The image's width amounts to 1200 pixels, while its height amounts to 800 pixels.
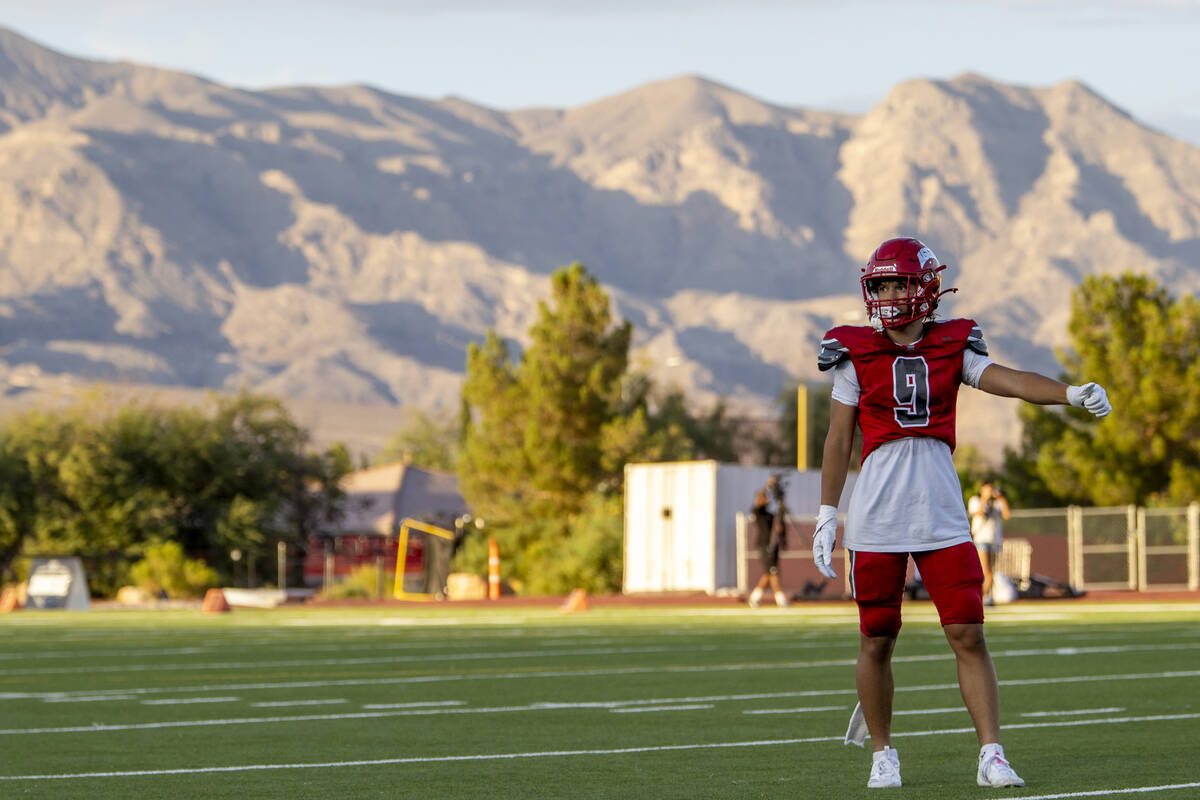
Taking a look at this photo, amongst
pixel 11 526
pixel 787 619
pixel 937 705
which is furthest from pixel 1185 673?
pixel 11 526

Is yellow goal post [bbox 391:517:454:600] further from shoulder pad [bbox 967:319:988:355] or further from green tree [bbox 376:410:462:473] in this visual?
green tree [bbox 376:410:462:473]

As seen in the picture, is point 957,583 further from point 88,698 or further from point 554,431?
point 554,431

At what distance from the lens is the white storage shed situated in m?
42.4

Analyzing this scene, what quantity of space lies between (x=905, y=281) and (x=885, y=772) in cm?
203

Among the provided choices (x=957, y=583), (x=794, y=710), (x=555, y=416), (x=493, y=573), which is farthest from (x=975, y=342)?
(x=555, y=416)

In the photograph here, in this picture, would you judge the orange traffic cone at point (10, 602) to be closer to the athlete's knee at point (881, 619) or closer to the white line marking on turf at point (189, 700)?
the white line marking on turf at point (189, 700)

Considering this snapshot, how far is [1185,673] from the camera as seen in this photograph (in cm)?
1498

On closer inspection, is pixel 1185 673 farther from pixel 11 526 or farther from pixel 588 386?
pixel 11 526

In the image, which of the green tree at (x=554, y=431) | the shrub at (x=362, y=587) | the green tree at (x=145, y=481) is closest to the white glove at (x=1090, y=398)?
the green tree at (x=554, y=431)

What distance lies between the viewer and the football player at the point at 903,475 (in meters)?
7.91

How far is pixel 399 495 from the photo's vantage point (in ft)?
334

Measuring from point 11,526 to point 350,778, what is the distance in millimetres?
49778

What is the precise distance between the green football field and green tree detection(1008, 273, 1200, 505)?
→ 25.6m

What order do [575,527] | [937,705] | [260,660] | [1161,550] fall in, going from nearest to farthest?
1. [937,705]
2. [260,660]
3. [1161,550]
4. [575,527]
